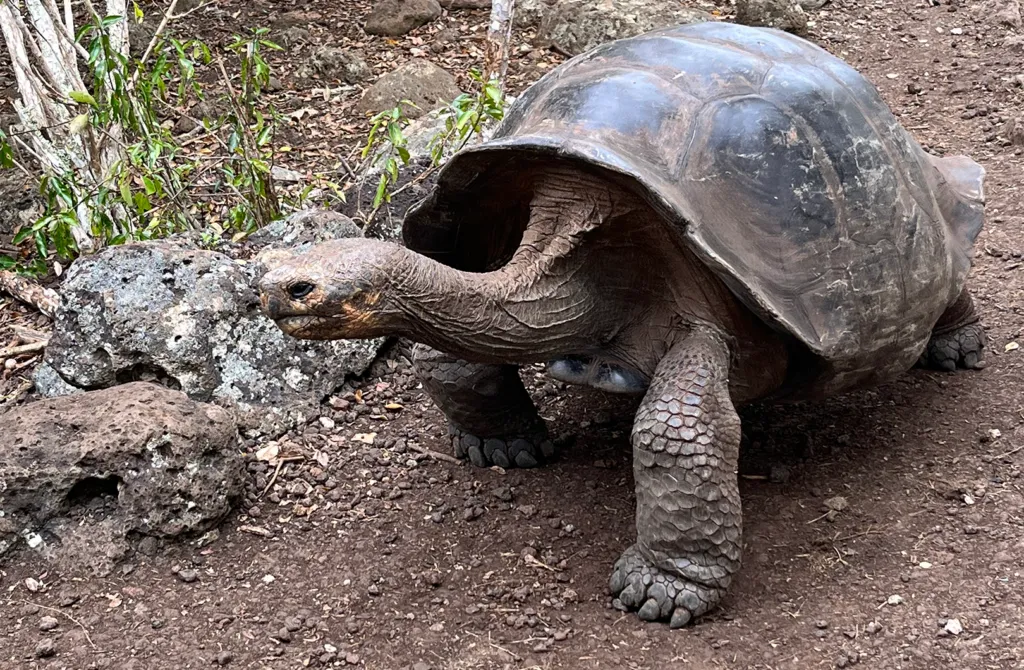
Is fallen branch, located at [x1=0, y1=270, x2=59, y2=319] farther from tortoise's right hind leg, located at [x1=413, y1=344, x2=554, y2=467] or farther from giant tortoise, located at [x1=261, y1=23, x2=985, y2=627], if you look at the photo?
giant tortoise, located at [x1=261, y1=23, x2=985, y2=627]

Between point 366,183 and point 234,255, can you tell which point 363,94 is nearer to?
point 366,183

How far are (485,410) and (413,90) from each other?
162 inches

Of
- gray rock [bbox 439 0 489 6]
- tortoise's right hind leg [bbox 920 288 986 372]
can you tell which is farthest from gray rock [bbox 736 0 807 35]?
tortoise's right hind leg [bbox 920 288 986 372]

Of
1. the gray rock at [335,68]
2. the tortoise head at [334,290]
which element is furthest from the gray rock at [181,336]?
the gray rock at [335,68]

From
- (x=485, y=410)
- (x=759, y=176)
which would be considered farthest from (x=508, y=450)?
(x=759, y=176)

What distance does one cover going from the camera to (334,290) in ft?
9.05

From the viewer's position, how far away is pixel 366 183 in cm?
553

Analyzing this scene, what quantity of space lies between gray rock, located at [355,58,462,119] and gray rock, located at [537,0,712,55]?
137 centimetres

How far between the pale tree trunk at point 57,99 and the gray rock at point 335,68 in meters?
2.81

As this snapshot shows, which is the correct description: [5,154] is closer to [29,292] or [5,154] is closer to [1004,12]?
[29,292]

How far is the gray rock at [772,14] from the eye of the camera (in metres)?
8.70

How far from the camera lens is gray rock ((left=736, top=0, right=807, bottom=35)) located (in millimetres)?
8695

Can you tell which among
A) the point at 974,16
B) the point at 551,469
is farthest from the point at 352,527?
the point at 974,16

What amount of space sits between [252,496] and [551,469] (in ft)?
3.89
